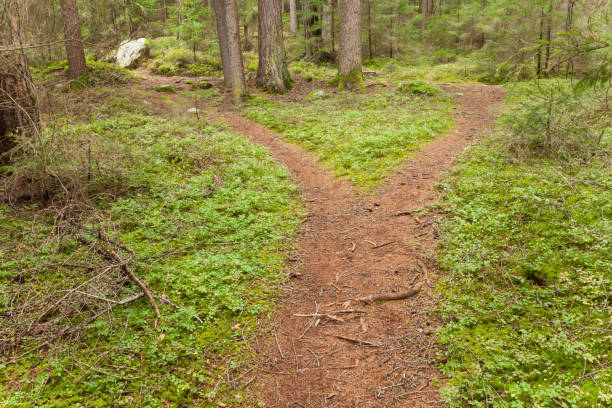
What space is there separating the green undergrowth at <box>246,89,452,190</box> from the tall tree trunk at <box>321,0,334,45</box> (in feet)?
29.5

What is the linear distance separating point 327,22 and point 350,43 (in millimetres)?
8236

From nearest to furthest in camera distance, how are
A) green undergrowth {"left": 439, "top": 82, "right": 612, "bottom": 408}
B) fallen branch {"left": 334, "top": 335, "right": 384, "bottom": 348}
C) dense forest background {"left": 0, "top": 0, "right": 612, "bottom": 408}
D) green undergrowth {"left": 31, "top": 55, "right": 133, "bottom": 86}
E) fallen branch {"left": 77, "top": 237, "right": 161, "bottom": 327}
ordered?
green undergrowth {"left": 439, "top": 82, "right": 612, "bottom": 408}, dense forest background {"left": 0, "top": 0, "right": 612, "bottom": 408}, fallen branch {"left": 334, "top": 335, "right": 384, "bottom": 348}, fallen branch {"left": 77, "top": 237, "right": 161, "bottom": 327}, green undergrowth {"left": 31, "top": 55, "right": 133, "bottom": 86}

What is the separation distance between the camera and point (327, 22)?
2188cm

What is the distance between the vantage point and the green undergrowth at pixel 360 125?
864 cm

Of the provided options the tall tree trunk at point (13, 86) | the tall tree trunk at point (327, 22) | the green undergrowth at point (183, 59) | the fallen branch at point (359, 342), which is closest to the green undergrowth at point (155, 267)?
the tall tree trunk at point (13, 86)

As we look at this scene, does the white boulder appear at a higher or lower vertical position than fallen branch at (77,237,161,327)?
higher

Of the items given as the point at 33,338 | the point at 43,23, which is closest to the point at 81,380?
the point at 33,338

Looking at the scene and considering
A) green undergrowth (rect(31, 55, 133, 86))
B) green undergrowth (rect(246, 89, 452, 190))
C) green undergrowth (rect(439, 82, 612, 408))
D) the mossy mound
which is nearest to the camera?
green undergrowth (rect(439, 82, 612, 408))

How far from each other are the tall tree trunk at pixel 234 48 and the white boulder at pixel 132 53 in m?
9.99

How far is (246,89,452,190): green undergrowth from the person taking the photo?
8.64 meters

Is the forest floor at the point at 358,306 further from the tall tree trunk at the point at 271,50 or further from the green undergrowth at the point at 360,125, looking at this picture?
the tall tree trunk at the point at 271,50

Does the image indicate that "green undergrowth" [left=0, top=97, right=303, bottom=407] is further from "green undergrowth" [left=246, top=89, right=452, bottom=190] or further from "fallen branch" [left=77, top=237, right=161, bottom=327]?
"green undergrowth" [left=246, top=89, right=452, bottom=190]

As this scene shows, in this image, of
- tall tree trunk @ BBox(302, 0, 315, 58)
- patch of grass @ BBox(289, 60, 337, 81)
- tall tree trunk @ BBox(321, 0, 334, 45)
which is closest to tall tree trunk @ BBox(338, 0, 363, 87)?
patch of grass @ BBox(289, 60, 337, 81)

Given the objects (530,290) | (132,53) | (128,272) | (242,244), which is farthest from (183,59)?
(530,290)
